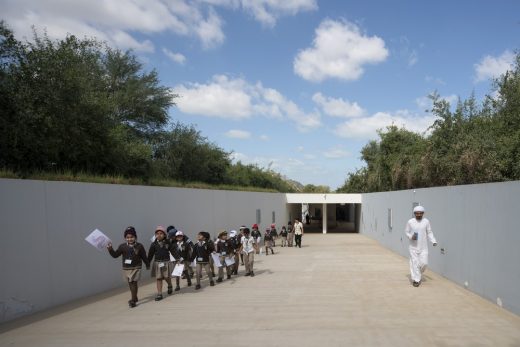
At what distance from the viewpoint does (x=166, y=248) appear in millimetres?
9773

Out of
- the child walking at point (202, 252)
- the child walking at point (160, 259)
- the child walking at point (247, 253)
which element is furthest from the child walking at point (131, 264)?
the child walking at point (247, 253)

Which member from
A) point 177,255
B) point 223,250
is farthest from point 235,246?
point 177,255

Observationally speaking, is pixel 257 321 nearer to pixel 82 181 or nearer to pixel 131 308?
pixel 131 308

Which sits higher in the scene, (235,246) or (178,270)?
(235,246)

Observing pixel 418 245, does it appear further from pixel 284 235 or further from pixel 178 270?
pixel 284 235

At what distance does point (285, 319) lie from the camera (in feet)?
23.8

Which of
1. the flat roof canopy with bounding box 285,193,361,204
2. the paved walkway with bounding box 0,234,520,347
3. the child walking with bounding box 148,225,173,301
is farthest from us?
the flat roof canopy with bounding box 285,193,361,204

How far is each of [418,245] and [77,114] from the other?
1036 cm

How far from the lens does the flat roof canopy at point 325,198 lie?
120 ft

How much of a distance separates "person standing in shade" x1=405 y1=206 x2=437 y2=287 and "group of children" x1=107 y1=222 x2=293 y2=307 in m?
4.61

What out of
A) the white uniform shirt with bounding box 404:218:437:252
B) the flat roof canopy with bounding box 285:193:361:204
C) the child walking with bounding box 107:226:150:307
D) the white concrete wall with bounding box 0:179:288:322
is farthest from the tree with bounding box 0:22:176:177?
the flat roof canopy with bounding box 285:193:361:204

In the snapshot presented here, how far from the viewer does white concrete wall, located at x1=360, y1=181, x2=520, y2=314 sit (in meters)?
7.63

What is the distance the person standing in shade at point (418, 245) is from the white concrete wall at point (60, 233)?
23.1ft

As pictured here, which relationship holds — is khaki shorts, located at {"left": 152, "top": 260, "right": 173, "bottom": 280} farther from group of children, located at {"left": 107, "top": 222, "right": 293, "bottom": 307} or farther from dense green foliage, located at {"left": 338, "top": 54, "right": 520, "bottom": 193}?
dense green foliage, located at {"left": 338, "top": 54, "right": 520, "bottom": 193}
